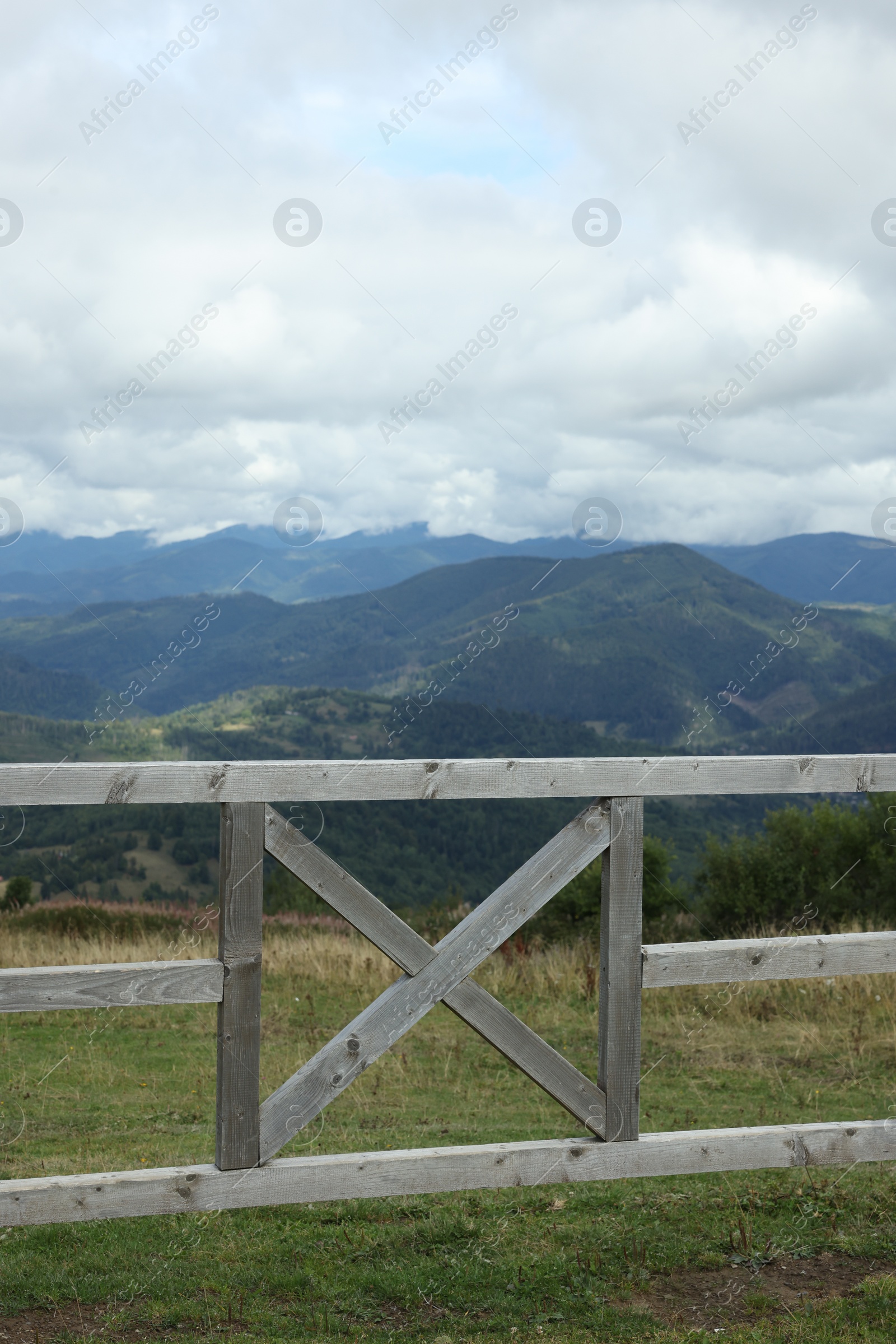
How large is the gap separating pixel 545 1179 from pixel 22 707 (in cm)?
17163

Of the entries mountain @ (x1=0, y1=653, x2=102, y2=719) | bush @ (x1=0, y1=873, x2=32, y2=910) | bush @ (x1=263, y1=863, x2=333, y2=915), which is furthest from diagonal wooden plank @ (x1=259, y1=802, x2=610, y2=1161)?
mountain @ (x1=0, y1=653, x2=102, y2=719)

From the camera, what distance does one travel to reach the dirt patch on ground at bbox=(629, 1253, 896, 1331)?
3.32 metres

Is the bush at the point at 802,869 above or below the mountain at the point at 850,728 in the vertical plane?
below

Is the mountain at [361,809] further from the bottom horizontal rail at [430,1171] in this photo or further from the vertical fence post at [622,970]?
the vertical fence post at [622,970]

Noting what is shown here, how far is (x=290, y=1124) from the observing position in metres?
3.31

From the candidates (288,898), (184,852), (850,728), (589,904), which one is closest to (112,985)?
(589,904)

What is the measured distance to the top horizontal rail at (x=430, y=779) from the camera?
3.09 metres

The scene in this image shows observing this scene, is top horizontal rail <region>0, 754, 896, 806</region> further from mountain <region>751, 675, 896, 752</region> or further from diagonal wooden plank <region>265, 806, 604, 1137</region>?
mountain <region>751, 675, 896, 752</region>

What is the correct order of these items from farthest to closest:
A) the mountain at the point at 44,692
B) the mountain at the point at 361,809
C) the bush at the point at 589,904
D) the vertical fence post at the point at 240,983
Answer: the mountain at the point at 44,692
the mountain at the point at 361,809
the bush at the point at 589,904
the vertical fence post at the point at 240,983

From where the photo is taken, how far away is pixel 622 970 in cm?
359

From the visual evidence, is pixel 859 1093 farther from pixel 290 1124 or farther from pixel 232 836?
pixel 232 836

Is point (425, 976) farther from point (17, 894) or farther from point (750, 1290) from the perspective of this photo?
point (17, 894)

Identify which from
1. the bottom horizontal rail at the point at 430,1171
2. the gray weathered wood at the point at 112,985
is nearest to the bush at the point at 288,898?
the bottom horizontal rail at the point at 430,1171

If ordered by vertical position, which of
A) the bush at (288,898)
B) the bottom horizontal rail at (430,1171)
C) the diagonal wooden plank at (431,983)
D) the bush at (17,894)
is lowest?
the bottom horizontal rail at (430,1171)
